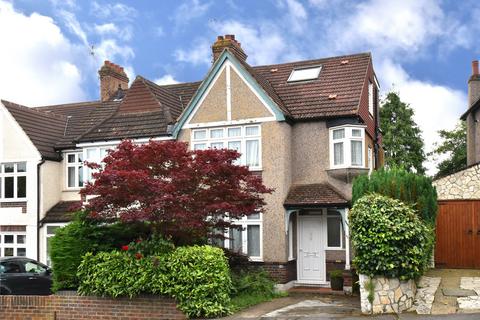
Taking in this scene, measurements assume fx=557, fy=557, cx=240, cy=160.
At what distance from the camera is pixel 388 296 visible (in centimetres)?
1295

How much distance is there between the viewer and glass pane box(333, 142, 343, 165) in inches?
774

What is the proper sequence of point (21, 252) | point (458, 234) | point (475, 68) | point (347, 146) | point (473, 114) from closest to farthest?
1. point (458, 234)
2. point (347, 146)
3. point (21, 252)
4. point (473, 114)
5. point (475, 68)

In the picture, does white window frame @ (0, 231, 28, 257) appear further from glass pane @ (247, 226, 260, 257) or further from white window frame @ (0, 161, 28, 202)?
glass pane @ (247, 226, 260, 257)

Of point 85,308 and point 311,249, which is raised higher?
point 311,249

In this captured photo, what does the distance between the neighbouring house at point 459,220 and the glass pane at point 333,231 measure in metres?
3.34

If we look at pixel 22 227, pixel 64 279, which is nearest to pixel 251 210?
pixel 64 279

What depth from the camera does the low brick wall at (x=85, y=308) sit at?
14250 millimetres

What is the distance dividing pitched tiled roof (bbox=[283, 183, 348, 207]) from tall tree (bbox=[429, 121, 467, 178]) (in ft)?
89.0

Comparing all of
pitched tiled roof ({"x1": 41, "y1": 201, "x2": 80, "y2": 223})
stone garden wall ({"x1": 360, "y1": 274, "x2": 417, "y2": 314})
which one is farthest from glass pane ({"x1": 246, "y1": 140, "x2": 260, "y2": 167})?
pitched tiled roof ({"x1": 41, "y1": 201, "x2": 80, "y2": 223})

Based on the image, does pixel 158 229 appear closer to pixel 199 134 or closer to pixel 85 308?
pixel 85 308

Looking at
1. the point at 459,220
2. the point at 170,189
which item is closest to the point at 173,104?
the point at 170,189

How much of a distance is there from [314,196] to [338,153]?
1.85 meters

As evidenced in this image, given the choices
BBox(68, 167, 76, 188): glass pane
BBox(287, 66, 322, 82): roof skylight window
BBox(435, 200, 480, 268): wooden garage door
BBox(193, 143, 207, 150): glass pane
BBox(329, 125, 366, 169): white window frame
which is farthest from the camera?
BBox(68, 167, 76, 188): glass pane

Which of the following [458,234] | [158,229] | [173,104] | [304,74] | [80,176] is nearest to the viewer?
[158,229]
